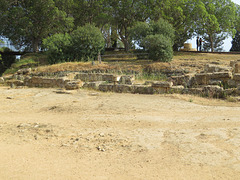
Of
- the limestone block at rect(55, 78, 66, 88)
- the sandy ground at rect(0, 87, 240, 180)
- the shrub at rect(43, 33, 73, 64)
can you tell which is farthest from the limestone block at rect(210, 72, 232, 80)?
the shrub at rect(43, 33, 73, 64)

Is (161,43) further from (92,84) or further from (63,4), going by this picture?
(63,4)

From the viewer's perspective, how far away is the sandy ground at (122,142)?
3.74 m

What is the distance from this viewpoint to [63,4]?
25.8m

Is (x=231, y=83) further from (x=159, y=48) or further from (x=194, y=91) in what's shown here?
(x=159, y=48)

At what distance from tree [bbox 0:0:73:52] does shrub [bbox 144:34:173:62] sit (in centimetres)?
1007

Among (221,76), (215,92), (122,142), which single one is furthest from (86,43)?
(122,142)

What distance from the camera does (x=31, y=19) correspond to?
81.2 ft

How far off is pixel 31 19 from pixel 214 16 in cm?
1808

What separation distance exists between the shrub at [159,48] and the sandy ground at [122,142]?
1108 centimetres

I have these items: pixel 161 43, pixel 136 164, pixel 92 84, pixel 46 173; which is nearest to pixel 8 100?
pixel 92 84

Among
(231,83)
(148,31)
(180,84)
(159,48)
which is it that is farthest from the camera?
(148,31)

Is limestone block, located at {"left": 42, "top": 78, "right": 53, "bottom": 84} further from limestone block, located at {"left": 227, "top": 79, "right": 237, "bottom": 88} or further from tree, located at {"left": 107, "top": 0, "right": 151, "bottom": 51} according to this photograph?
tree, located at {"left": 107, "top": 0, "right": 151, "bottom": 51}

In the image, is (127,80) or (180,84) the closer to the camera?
(180,84)

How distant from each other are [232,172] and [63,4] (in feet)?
84.2
